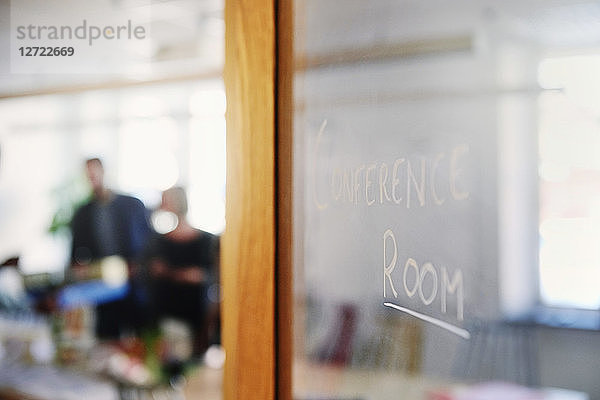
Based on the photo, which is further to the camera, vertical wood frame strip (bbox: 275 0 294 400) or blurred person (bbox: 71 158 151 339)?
blurred person (bbox: 71 158 151 339)

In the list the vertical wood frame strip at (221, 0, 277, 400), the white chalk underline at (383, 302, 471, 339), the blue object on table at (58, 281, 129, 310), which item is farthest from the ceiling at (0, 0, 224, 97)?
the white chalk underline at (383, 302, 471, 339)

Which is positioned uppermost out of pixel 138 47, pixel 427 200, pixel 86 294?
pixel 138 47

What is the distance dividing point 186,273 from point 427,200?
1.41 feet

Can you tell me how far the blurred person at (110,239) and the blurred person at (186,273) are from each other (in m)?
0.04

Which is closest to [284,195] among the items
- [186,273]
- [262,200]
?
[262,200]

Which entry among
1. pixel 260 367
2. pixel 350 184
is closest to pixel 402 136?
pixel 350 184

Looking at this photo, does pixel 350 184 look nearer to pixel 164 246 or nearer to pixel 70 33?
pixel 164 246

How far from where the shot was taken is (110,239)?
0.96m

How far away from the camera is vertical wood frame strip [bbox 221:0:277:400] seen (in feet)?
2.65

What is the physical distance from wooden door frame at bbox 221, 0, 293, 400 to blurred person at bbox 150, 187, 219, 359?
2.5 inches

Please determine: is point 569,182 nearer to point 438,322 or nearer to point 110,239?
point 438,322

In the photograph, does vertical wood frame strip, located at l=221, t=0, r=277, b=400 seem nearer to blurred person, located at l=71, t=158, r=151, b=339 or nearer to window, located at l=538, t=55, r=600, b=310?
blurred person, located at l=71, t=158, r=151, b=339

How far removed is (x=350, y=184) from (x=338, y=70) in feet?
0.45

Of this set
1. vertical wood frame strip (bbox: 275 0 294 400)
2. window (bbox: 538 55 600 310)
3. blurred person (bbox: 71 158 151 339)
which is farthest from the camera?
blurred person (bbox: 71 158 151 339)
